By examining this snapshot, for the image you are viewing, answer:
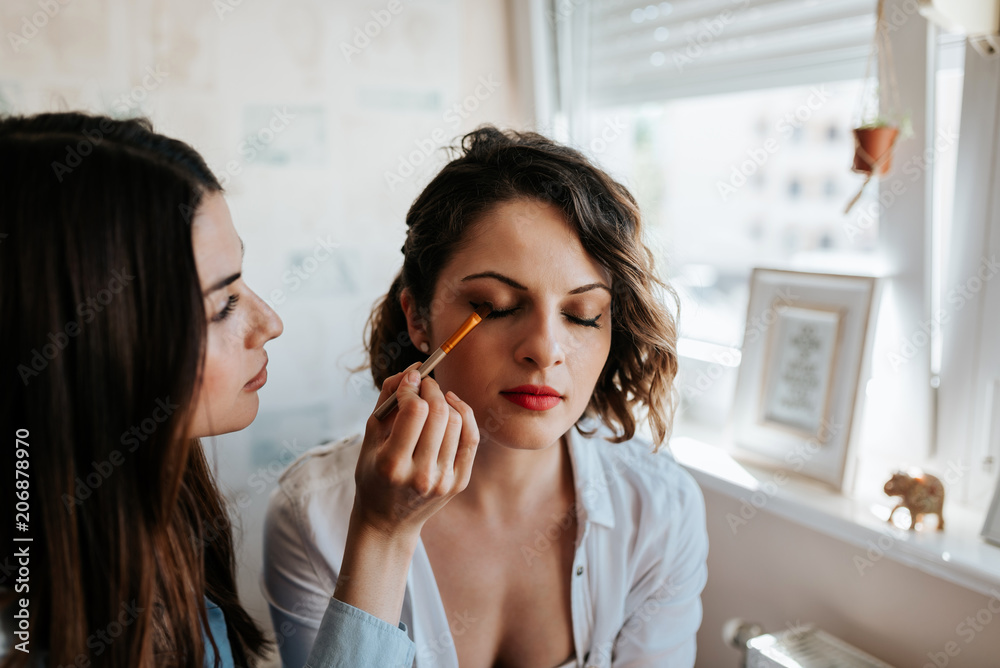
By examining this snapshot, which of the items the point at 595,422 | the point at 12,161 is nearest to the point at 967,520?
the point at 595,422

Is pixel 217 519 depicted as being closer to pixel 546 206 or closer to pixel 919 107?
pixel 546 206

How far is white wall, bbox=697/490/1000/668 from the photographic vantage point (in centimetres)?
108

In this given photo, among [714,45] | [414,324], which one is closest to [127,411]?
[414,324]

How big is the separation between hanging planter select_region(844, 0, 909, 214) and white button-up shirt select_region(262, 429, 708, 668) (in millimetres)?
627

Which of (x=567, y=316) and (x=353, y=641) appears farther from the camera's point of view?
(x=567, y=316)

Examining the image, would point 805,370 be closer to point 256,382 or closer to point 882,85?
point 882,85

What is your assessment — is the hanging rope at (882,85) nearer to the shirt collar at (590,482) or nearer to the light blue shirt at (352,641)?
the shirt collar at (590,482)

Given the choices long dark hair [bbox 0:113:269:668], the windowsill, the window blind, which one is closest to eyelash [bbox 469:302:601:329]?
long dark hair [bbox 0:113:269:668]

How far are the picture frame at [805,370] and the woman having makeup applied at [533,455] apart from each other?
34 cm

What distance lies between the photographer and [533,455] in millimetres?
1065

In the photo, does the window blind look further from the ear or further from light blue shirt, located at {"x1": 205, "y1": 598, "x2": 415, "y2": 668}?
light blue shirt, located at {"x1": 205, "y1": 598, "x2": 415, "y2": 668}

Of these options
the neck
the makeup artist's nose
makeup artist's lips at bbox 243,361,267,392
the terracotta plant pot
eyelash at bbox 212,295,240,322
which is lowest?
the neck

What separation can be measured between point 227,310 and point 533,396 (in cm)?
38

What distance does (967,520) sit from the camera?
47.0 inches
